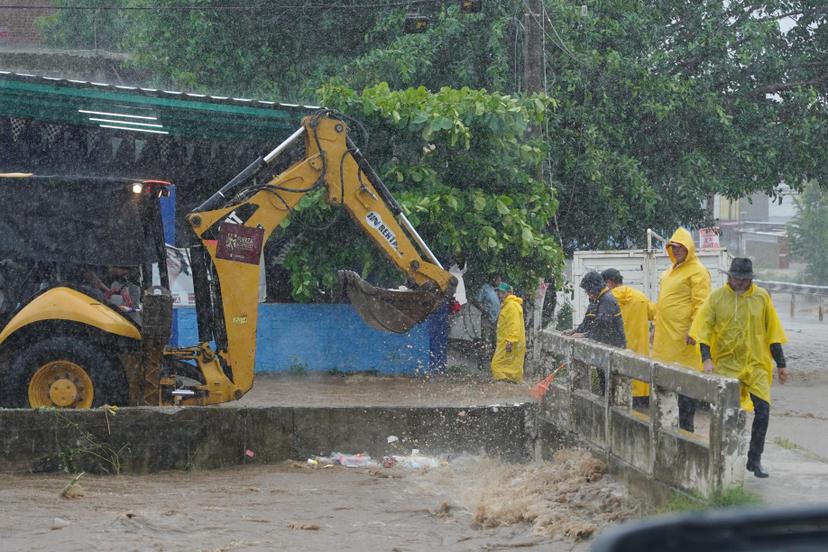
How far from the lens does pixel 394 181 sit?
17.8 meters

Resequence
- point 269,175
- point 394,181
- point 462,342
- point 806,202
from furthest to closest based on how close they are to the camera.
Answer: point 806,202
point 462,342
point 394,181
point 269,175

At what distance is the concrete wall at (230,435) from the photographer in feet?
32.6

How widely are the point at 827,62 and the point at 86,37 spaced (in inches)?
850

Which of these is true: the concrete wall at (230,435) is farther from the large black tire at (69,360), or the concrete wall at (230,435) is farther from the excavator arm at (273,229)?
the excavator arm at (273,229)

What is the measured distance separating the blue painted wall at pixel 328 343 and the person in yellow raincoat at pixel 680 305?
848 centimetres

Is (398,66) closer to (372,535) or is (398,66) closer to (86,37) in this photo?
(372,535)

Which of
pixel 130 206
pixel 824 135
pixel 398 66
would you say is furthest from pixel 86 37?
pixel 130 206

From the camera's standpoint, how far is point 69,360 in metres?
10.6

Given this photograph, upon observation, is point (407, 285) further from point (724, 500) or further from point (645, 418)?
point (724, 500)

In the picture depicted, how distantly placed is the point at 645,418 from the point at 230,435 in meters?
3.98

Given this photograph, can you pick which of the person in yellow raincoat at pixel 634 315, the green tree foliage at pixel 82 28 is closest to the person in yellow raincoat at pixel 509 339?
the person in yellow raincoat at pixel 634 315

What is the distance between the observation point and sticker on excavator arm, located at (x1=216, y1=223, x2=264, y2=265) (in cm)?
1129

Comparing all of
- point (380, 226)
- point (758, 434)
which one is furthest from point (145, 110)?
point (758, 434)

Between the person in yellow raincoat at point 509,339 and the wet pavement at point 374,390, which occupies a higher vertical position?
the person in yellow raincoat at point 509,339
